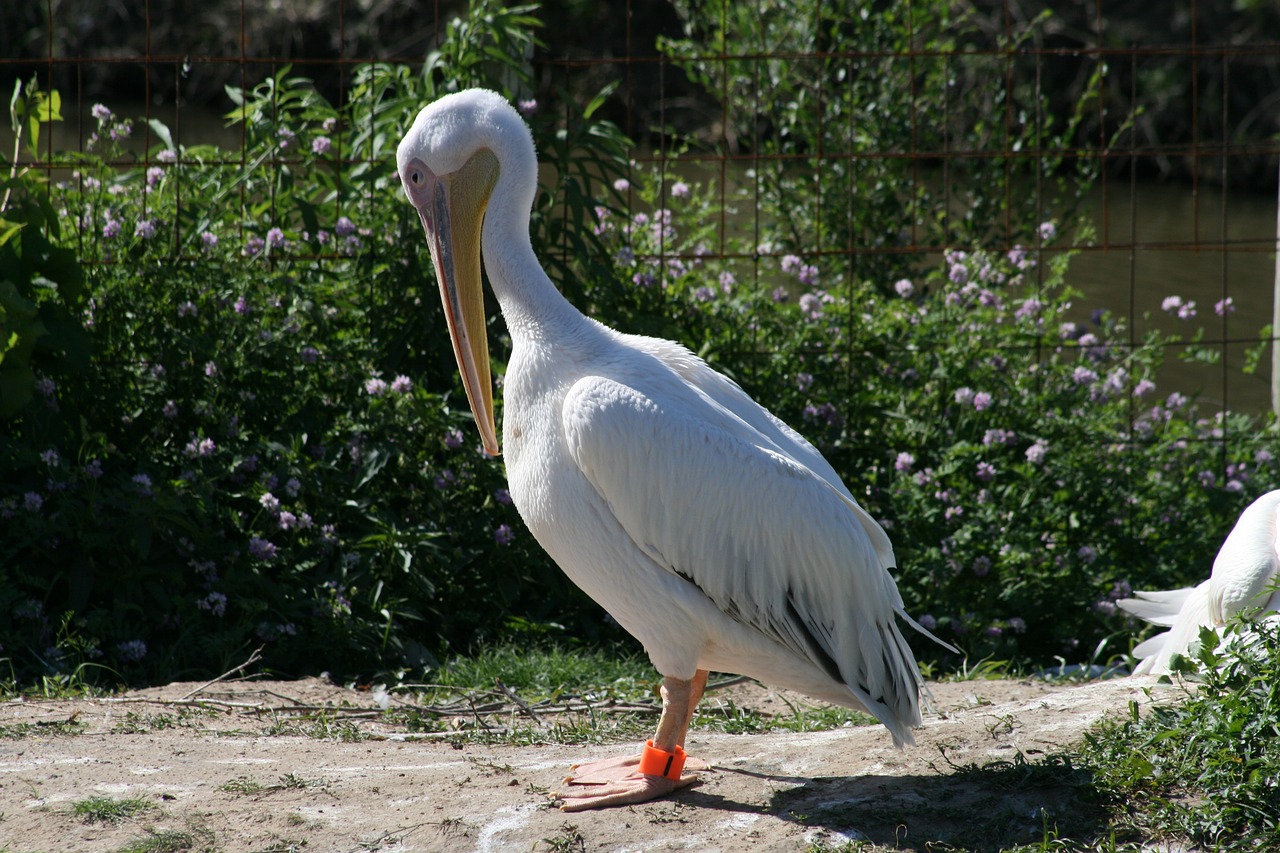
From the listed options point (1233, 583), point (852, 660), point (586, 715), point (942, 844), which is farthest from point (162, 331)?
point (1233, 583)

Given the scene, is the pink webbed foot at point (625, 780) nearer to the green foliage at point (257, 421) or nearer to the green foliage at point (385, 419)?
the green foliage at point (385, 419)

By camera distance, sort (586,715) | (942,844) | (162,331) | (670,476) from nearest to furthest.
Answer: (942,844), (670,476), (586,715), (162,331)

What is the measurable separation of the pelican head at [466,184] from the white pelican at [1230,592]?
6.08 ft

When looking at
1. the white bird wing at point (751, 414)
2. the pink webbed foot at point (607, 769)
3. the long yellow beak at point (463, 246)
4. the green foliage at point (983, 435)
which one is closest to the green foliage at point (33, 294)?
the long yellow beak at point (463, 246)

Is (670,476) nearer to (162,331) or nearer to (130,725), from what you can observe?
(130,725)

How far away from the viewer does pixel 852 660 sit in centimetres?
286

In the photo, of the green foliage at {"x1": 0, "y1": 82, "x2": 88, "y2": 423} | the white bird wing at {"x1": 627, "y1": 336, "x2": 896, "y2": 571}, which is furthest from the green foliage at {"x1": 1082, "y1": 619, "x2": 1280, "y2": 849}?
the green foliage at {"x1": 0, "y1": 82, "x2": 88, "y2": 423}

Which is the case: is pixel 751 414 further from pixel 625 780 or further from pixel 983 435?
pixel 983 435

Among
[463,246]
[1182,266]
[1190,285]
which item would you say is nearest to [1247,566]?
[463,246]

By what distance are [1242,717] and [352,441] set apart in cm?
265

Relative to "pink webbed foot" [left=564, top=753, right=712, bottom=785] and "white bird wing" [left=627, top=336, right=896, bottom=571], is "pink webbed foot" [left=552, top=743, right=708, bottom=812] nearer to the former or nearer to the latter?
"pink webbed foot" [left=564, top=753, right=712, bottom=785]

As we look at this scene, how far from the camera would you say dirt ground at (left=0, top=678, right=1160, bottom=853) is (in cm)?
259

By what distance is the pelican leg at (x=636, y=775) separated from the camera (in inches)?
108

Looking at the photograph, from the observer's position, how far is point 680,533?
278cm
